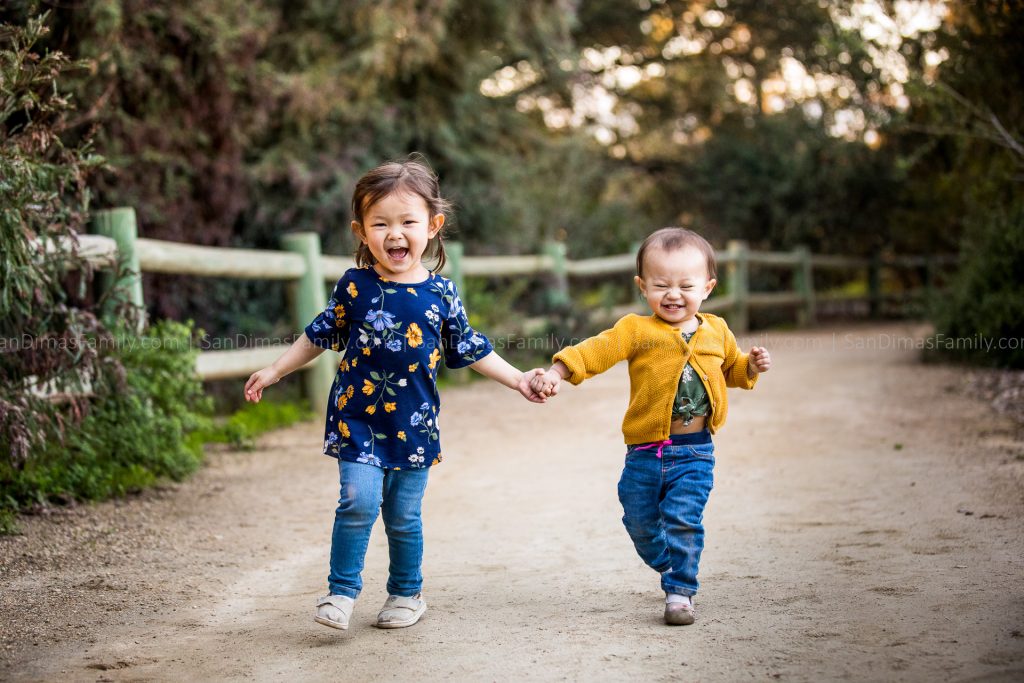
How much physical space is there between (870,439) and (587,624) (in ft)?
12.0

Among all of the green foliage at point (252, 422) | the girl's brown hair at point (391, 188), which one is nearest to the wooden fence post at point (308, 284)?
the green foliage at point (252, 422)

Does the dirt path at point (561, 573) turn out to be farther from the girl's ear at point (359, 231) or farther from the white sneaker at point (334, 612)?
the girl's ear at point (359, 231)

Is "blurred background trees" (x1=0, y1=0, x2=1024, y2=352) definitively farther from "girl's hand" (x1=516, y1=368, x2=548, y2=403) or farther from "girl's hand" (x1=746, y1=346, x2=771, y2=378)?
"girl's hand" (x1=746, y1=346, x2=771, y2=378)

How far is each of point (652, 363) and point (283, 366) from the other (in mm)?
1172

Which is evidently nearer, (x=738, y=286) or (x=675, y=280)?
(x=675, y=280)

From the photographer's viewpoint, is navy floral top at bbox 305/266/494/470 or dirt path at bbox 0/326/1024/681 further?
navy floral top at bbox 305/266/494/470

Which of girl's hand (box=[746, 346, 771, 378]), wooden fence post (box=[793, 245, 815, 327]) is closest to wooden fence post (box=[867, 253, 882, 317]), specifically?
wooden fence post (box=[793, 245, 815, 327])

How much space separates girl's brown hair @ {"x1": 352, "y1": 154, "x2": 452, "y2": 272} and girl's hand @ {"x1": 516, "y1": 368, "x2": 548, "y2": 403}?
0.50 meters

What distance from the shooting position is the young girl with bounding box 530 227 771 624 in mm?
3379

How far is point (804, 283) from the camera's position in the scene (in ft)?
55.0

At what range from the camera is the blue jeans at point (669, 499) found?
131 inches

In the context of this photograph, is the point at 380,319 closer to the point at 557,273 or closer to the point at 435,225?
the point at 435,225

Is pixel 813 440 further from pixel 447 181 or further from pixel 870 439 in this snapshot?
pixel 447 181

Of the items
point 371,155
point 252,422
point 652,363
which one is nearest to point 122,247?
point 252,422
